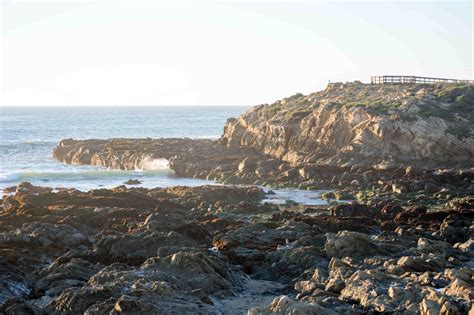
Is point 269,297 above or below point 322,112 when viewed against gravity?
below

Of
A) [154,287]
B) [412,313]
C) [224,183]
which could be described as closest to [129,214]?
[154,287]

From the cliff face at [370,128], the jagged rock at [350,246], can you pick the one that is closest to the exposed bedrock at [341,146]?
the cliff face at [370,128]

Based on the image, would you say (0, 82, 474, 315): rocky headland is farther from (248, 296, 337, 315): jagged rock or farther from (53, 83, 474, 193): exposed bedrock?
(53, 83, 474, 193): exposed bedrock

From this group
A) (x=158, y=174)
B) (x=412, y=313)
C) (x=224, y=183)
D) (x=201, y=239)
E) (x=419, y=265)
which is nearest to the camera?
(x=412, y=313)

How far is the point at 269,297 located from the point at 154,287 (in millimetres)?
3881

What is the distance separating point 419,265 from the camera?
21031 millimetres

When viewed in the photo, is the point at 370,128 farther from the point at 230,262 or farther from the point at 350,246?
the point at 230,262

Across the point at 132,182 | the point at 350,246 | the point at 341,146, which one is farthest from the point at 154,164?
the point at 350,246

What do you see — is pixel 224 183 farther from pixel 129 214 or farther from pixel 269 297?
pixel 269 297

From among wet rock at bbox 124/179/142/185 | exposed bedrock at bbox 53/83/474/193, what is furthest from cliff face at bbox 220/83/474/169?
wet rock at bbox 124/179/142/185

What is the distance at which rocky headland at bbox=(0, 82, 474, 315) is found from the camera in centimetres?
1798

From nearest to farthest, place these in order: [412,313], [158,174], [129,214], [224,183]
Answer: [412,313] < [129,214] < [224,183] < [158,174]

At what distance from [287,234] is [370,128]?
31.6 m

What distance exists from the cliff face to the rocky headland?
0.56 ft
